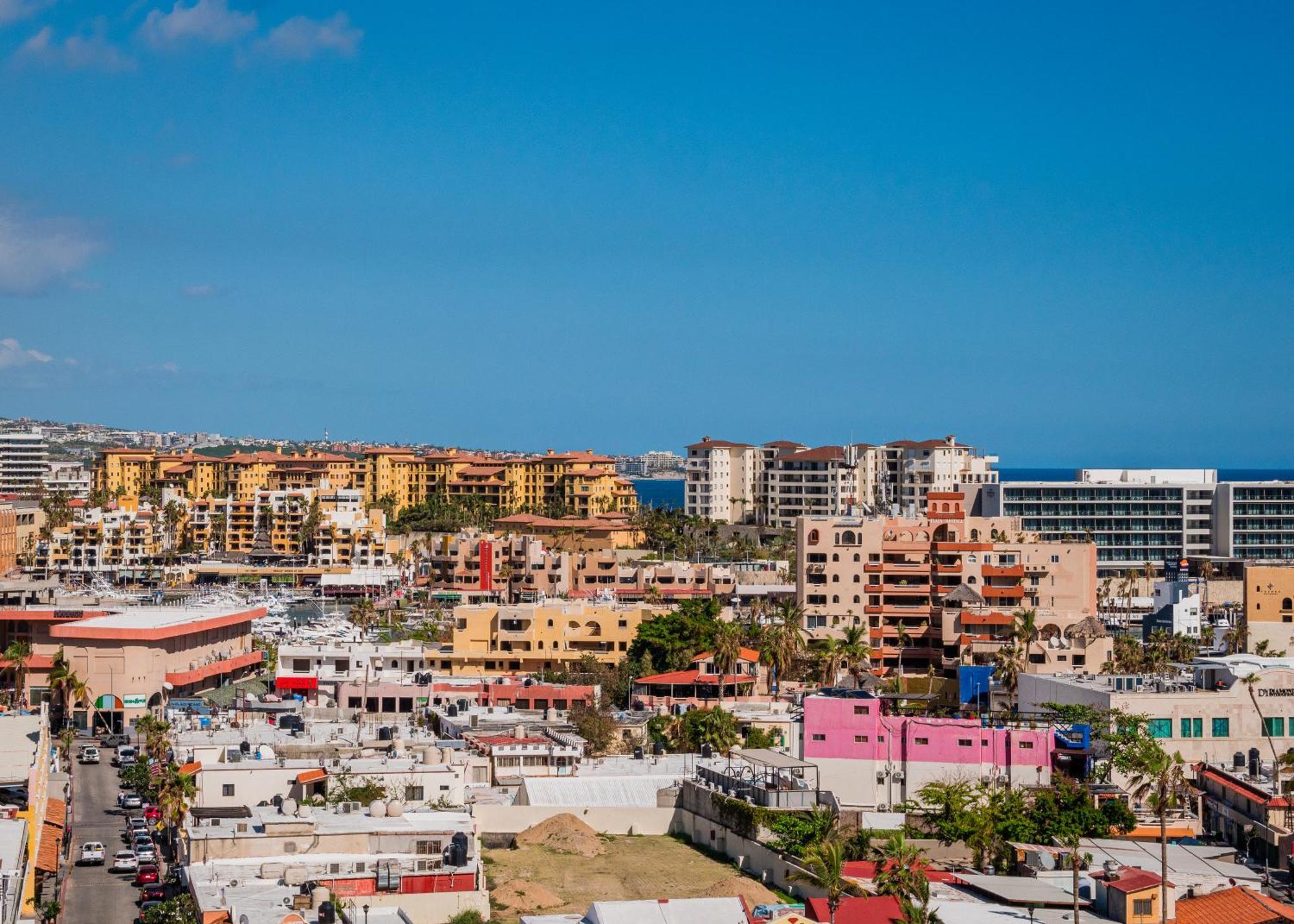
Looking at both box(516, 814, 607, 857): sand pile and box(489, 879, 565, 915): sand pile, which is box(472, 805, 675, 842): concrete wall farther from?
box(489, 879, 565, 915): sand pile

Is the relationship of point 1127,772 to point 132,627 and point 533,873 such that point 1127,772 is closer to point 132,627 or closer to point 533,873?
point 533,873

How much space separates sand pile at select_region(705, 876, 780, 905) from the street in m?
10.9

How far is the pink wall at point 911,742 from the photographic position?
43.5 m

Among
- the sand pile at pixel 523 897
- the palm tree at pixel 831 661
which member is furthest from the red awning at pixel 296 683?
the sand pile at pixel 523 897

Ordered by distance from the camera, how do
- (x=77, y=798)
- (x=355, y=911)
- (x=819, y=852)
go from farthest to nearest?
(x=77, y=798), (x=819, y=852), (x=355, y=911)

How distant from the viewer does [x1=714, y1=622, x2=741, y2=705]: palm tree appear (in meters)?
61.0

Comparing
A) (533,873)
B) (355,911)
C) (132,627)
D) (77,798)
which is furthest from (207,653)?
(355,911)

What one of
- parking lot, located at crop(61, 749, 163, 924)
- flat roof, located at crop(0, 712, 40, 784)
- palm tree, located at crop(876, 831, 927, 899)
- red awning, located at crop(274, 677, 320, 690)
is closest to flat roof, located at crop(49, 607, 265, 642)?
red awning, located at crop(274, 677, 320, 690)

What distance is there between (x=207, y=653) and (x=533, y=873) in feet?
101

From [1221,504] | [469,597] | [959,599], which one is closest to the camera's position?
[959,599]

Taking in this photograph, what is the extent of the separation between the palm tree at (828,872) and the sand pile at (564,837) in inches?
244

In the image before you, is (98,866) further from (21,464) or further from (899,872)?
(21,464)

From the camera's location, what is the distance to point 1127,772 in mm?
44188

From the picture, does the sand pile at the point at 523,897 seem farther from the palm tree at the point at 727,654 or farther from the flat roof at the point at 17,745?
the palm tree at the point at 727,654
